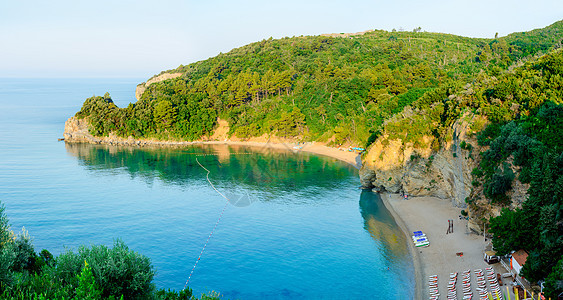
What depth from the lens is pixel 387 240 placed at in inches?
1517

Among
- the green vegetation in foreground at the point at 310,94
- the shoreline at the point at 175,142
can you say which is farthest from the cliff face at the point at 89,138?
the green vegetation in foreground at the point at 310,94

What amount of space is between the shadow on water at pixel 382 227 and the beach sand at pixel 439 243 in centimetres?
83

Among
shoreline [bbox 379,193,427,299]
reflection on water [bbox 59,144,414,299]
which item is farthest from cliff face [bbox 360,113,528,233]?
reflection on water [bbox 59,144,414,299]

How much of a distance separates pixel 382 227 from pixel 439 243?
760cm

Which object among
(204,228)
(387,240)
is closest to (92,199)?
(204,228)

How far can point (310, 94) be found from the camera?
10188 cm

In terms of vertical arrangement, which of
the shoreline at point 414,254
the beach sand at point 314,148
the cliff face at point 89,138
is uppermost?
the cliff face at point 89,138

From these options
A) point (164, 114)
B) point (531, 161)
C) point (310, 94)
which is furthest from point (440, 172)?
point (164, 114)

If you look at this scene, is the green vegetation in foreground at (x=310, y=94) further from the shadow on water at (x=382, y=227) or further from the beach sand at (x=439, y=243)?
the beach sand at (x=439, y=243)

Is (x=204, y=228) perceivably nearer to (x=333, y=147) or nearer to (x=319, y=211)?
(x=319, y=211)

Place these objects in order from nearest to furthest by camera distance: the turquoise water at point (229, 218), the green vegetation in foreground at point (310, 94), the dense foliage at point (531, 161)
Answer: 1. the dense foliage at point (531, 161)
2. the turquoise water at point (229, 218)
3. the green vegetation in foreground at point (310, 94)

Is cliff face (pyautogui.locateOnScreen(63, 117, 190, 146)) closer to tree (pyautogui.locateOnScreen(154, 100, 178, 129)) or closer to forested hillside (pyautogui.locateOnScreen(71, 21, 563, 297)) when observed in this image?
forested hillside (pyautogui.locateOnScreen(71, 21, 563, 297))

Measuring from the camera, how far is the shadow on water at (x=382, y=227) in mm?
35878

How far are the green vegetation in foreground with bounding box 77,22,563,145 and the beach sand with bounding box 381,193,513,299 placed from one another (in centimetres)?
3502
